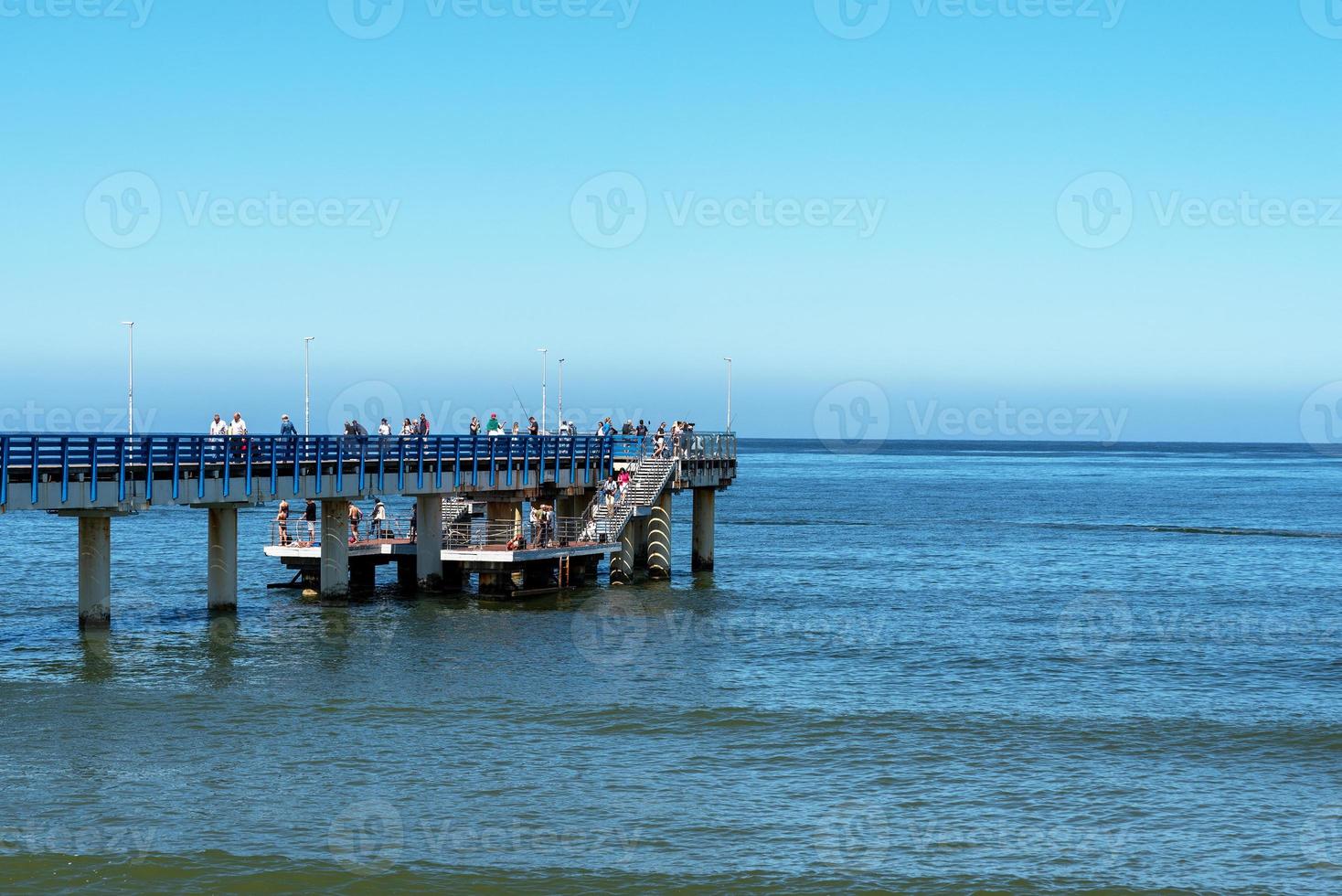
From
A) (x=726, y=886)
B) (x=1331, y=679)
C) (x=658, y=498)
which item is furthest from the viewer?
(x=658, y=498)

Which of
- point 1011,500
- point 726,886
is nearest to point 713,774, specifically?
point 726,886

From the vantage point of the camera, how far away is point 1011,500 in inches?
4899

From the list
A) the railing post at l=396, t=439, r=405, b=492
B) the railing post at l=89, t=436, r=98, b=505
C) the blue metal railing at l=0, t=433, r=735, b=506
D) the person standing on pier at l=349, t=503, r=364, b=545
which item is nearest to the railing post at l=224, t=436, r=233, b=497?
the blue metal railing at l=0, t=433, r=735, b=506

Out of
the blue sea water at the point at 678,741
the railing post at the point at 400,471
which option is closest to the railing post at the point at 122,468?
the blue sea water at the point at 678,741

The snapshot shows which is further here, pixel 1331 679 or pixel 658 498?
pixel 658 498

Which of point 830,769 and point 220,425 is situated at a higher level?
point 220,425

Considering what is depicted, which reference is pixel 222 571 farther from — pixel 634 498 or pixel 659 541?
pixel 659 541

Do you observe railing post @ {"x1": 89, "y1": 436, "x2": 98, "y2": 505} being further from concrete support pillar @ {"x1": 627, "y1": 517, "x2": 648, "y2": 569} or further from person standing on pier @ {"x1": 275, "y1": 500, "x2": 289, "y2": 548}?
concrete support pillar @ {"x1": 627, "y1": 517, "x2": 648, "y2": 569}

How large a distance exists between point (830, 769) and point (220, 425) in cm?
2301

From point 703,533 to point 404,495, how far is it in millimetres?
18045

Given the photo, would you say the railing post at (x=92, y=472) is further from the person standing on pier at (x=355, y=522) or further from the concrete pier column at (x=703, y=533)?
the concrete pier column at (x=703, y=533)

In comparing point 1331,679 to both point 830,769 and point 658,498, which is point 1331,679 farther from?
point 658,498

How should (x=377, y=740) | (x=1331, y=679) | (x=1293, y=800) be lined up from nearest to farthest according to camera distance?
(x=1293, y=800), (x=377, y=740), (x=1331, y=679)

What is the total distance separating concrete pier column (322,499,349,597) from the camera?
1677 inches
